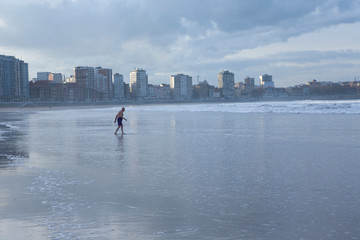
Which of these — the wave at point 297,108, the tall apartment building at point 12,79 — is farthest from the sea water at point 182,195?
the tall apartment building at point 12,79

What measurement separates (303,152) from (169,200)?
678 cm

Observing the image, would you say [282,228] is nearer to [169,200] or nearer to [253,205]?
[253,205]

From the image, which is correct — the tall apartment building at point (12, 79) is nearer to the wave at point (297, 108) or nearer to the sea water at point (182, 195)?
the wave at point (297, 108)

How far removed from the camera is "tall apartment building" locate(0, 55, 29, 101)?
181250mm

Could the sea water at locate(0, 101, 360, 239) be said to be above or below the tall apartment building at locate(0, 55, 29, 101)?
below

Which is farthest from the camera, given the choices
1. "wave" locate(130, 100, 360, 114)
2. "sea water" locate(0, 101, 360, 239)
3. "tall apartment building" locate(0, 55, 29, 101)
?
"tall apartment building" locate(0, 55, 29, 101)

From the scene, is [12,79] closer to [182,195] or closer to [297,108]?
[297,108]

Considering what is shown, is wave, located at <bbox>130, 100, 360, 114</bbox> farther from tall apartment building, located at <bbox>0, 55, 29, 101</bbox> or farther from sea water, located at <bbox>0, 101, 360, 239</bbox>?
tall apartment building, located at <bbox>0, 55, 29, 101</bbox>

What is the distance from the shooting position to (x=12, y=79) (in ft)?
Result: 611

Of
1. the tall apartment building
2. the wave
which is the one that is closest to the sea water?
the wave

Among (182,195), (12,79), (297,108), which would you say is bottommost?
(182,195)

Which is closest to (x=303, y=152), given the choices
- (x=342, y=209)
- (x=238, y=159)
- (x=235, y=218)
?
(x=238, y=159)

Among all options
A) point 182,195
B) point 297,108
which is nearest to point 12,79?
point 297,108

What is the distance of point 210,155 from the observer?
11742 mm
